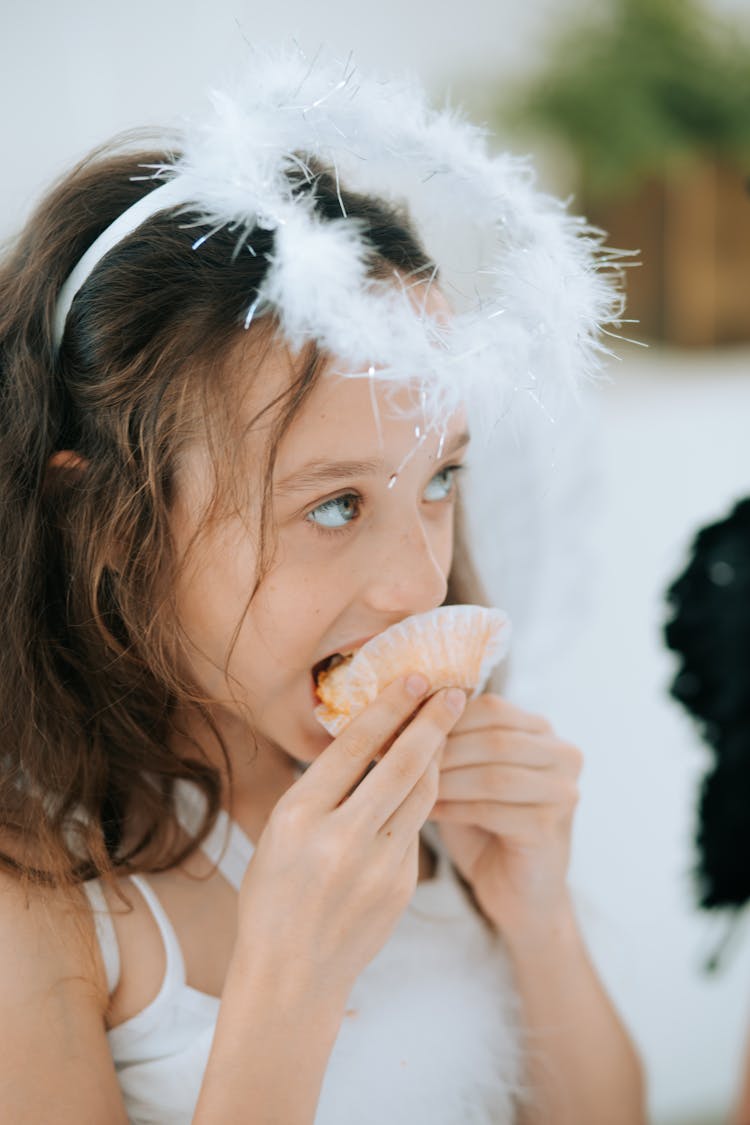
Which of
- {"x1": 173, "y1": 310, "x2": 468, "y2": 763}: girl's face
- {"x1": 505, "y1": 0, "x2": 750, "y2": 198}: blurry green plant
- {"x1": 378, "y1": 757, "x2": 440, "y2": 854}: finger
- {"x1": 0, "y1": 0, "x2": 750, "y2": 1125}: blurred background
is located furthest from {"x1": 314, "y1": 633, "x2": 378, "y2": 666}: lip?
{"x1": 505, "y1": 0, "x2": 750, "y2": 198}: blurry green plant

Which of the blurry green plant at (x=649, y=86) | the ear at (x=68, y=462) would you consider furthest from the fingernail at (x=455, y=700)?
the blurry green plant at (x=649, y=86)

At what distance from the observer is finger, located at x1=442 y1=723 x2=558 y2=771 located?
872 millimetres

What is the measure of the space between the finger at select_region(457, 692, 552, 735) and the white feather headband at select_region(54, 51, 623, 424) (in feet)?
0.97

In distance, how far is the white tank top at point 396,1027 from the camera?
0.79 m

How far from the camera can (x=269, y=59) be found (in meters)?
0.69

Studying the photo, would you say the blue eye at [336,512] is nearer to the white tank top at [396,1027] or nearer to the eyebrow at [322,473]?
the eyebrow at [322,473]

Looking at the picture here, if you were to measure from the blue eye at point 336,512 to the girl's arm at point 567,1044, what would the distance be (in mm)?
450

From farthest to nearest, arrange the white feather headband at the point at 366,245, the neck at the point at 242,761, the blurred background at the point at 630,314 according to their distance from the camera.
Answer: the blurred background at the point at 630,314
the neck at the point at 242,761
the white feather headband at the point at 366,245

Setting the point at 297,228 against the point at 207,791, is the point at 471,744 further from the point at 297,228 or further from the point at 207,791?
the point at 297,228

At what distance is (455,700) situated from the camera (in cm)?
79

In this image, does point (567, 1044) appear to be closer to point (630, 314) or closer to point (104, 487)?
point (104, 487)

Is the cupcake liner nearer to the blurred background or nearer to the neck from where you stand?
the neck

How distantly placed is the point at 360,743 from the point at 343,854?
80mm

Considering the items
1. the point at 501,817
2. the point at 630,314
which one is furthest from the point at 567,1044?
the point at 630,314
